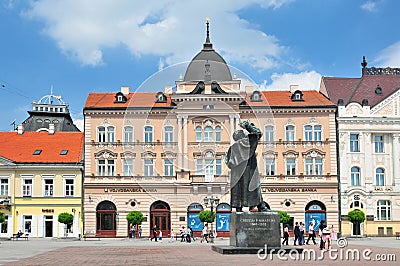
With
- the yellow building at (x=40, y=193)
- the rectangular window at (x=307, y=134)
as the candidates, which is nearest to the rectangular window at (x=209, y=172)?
the rectangular window at (x=307, y=134)

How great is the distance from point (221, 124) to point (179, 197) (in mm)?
7527

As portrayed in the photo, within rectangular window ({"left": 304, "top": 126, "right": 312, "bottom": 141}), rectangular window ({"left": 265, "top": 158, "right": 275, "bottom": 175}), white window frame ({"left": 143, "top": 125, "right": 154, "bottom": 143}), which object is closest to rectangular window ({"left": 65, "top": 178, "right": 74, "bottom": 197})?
white window frame ({"left": 143, "top": 125, "right": 154, "bottom": 143})

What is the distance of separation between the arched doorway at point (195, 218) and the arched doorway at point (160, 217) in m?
1.89

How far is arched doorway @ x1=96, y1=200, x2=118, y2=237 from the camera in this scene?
184 ft

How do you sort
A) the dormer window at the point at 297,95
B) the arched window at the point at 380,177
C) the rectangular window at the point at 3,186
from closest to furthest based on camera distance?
1. the rectangular window at the point at 3,186
2. the arched window at the point at 380,177
3. the dormer window at the point at 297,95

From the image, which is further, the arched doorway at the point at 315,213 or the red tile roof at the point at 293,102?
the red tile roof at the point at 293,102

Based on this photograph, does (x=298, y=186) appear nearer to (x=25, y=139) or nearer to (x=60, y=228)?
(x=60, y=228)

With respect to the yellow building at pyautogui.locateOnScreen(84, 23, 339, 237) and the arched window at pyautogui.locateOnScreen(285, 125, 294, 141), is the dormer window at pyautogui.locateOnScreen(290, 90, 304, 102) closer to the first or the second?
the yellow building at pyautogui.locateOnScreen(84, 23, 339, 237)

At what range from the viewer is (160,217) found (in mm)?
56312

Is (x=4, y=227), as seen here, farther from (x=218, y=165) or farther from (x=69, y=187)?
(x=218, y=165)

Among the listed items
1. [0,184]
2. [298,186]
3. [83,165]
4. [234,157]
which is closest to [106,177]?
[83,165]

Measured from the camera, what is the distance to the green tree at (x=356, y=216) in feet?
177

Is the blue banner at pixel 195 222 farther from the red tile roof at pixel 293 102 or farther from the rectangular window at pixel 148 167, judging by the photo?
the red tile roof at pixel 293 102

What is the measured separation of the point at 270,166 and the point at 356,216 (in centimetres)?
860
